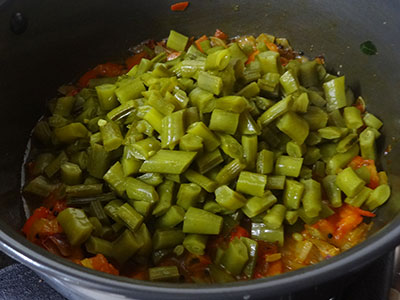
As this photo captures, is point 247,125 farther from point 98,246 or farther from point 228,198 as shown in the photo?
point 98,246

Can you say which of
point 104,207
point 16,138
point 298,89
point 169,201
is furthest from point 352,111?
point 16,138

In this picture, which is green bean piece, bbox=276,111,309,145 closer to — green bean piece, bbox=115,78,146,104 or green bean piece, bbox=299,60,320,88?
green bean piece, bbox=299,60,320,88

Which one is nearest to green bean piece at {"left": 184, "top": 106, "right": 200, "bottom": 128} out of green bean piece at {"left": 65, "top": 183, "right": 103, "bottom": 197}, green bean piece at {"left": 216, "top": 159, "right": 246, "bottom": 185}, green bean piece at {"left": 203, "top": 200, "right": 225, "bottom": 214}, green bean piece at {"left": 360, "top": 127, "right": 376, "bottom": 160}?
green bean piece at {"left": 216, "top": 159, "right": 246, "bottom": 185}

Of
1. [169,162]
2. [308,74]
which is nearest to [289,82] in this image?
[308,74]

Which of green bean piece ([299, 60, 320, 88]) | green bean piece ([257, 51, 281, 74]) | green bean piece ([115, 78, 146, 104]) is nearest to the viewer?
green bean piece ([115, 78, 146, 104])

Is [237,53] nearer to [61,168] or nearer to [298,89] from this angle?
[298,89]
